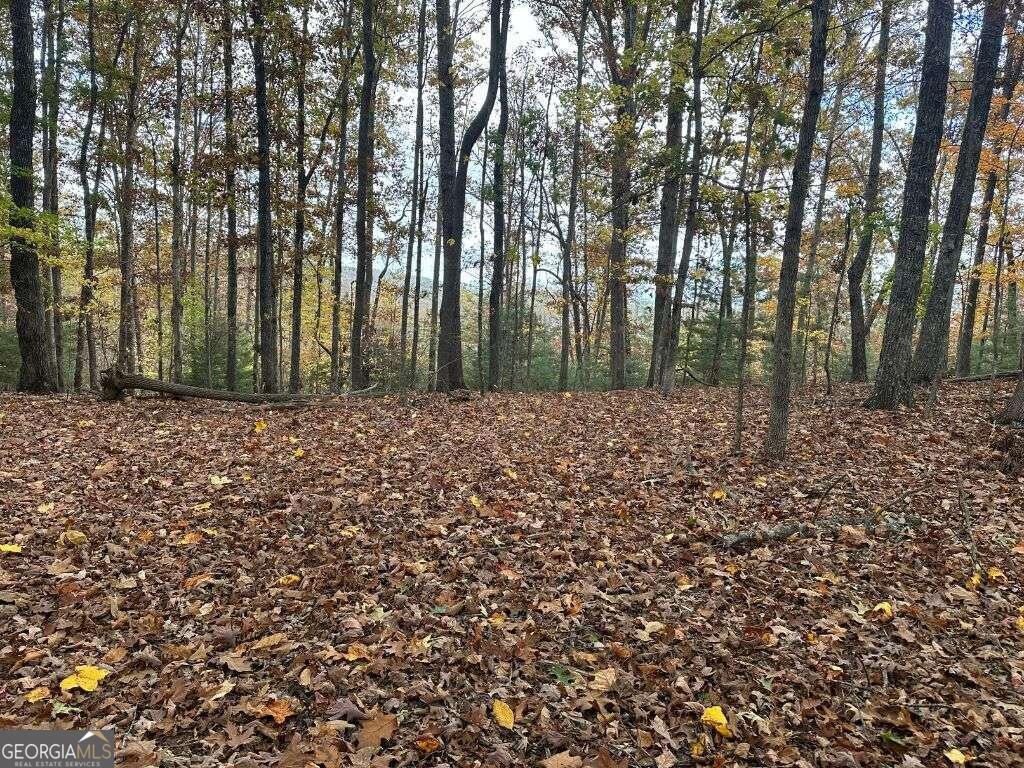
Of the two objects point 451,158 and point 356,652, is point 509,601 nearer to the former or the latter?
point 356,652

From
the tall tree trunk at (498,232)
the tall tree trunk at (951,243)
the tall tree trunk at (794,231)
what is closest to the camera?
the tall tree trunk at (794,231)

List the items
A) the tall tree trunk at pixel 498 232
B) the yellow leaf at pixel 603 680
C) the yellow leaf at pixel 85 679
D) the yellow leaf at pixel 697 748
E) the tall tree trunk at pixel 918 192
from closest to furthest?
1. the yellow leaf at pixel 697 748
2. the yellow leaf at pixel 85 679
3. the yellow leaf at pixel 603 680
4. the tall tree trunk at pixel 918 192
5. the tall tree trunk at pixel 498 232

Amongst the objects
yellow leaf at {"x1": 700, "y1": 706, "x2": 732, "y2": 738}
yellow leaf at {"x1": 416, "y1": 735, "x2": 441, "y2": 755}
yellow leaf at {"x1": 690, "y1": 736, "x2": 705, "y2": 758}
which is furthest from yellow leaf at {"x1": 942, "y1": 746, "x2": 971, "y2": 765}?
yellow leaf at {"x1": 416, "y1": 735, "x2": 441, "y2": 755}

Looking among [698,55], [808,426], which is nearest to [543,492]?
[808,426]

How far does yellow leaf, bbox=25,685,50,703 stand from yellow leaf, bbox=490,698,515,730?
8.15 ft

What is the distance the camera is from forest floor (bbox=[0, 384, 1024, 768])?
9.47ft

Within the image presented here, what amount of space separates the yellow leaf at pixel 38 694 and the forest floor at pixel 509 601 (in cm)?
3

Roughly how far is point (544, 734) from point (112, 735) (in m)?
2.27

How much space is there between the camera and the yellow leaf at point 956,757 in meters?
2.71

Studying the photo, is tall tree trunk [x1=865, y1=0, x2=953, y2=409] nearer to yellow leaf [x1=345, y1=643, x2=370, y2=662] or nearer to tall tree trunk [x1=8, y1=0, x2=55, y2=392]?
yellow leaf [x1=345, y1=643, x2=370, y2=662]

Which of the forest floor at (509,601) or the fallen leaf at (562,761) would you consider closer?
the fallen leaf at (562,761)

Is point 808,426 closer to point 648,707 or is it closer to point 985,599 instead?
point 985,599

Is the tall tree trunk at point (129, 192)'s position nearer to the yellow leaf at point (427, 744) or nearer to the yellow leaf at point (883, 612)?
the yellow leaf at point (427, 744)

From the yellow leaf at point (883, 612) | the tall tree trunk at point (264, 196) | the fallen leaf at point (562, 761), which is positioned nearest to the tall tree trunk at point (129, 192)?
the tall tree trunk at point (264, 196)
